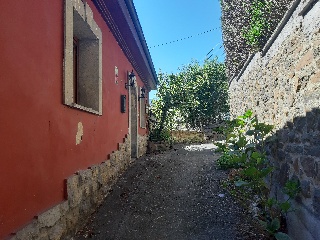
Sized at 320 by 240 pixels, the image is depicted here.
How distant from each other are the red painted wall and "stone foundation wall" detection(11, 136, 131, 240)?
0.08 meters

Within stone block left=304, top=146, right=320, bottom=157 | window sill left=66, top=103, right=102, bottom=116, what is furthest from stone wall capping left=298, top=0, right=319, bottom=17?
window sill left=66, top=103, right=102, bottom=116

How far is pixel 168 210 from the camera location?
3939 millimetres

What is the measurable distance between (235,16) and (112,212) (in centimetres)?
492

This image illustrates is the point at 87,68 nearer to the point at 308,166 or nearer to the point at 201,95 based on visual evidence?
the point at 308,166

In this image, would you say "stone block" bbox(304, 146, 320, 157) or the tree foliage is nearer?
"stone block" bbox(304, 146, 320, 157)

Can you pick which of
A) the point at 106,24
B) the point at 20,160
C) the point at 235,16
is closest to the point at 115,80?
the point at 106,24

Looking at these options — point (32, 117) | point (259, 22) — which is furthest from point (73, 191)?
point (259, 22)

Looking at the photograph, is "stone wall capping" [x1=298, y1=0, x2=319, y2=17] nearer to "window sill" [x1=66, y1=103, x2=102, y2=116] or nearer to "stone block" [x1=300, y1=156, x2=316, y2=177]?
"stone block" [x1=300, y1=156, x2=316, y2=177]

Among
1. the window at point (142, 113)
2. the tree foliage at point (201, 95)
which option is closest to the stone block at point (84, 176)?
the window at point (142, 113)

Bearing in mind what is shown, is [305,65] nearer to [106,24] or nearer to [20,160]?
→ [20,160]

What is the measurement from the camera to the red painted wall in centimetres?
194

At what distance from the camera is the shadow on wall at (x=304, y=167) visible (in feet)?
7.41

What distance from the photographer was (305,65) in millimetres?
2555

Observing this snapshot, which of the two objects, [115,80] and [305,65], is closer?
[305,65]
